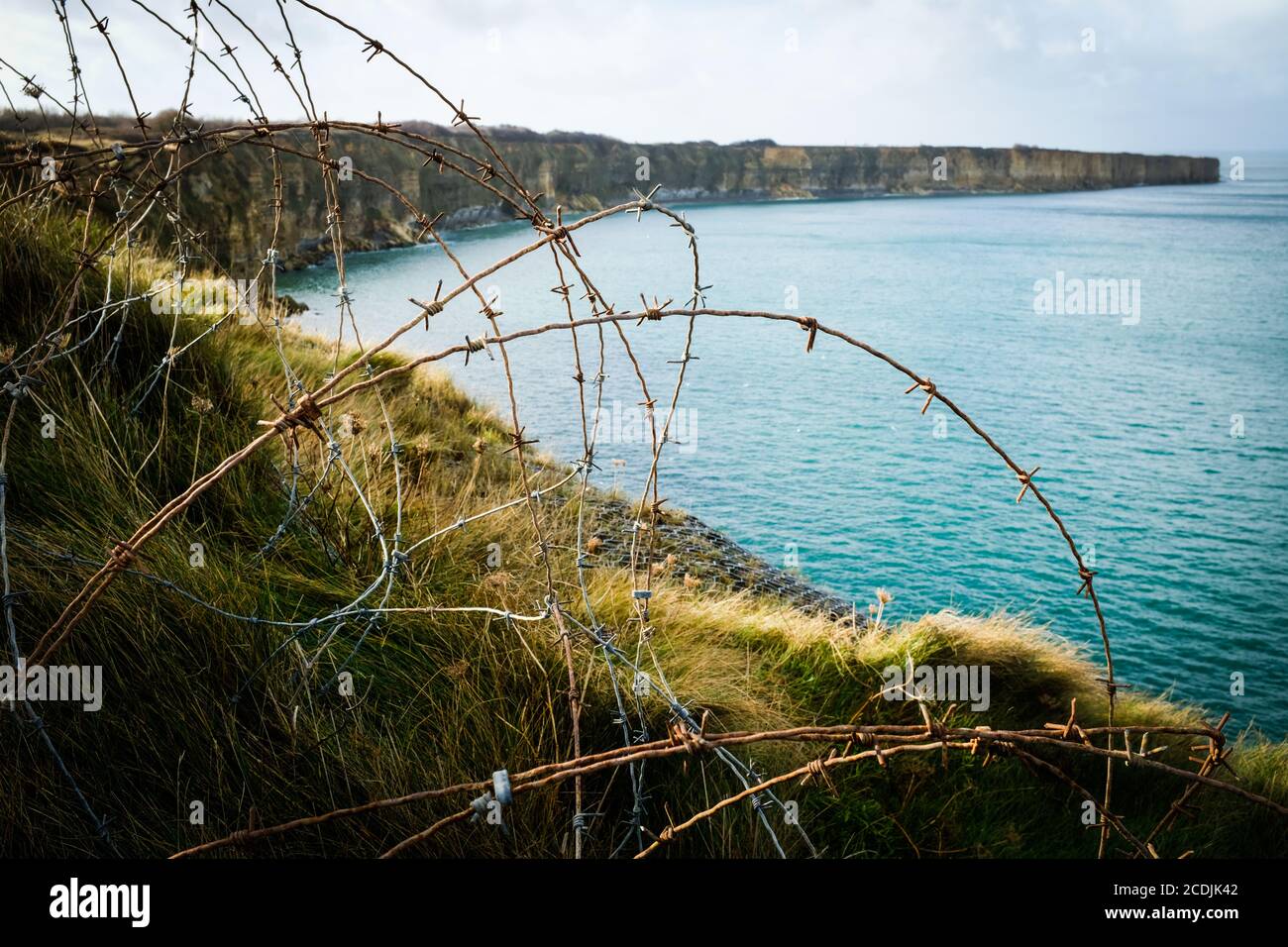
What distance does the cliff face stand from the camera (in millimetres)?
28562

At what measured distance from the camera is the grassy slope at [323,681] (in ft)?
6.64

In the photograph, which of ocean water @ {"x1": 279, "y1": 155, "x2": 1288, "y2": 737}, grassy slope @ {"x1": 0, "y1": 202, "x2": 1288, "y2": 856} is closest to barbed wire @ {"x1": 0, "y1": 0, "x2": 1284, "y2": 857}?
grassy slope @ {"x1": 0, "y1": 202, "x2": 1288, "y2": 856}

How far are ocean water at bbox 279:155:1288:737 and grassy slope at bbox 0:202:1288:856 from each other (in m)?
4.51

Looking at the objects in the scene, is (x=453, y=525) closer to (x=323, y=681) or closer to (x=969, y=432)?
(x=323, y=681)

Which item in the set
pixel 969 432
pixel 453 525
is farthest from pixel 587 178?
pixel 453 525

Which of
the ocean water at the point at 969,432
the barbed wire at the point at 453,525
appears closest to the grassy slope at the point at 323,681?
the barbed wire at the point at 453,525

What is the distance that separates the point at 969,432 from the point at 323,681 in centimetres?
1306

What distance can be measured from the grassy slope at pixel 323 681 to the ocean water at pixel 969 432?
4.51m

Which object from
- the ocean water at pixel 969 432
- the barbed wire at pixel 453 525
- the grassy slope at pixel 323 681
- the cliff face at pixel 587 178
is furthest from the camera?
the cliff face at pixel 587 178

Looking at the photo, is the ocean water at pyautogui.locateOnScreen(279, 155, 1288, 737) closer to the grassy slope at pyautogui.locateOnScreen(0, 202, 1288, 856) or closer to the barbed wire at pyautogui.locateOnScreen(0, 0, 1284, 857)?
the grassy slope at pyautogui.locateOnScreen(0, 202, 1288, 856)

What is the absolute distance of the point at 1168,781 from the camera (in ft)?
13.6

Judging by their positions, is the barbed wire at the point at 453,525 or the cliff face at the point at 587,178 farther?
the cliff face at the point at 587,178

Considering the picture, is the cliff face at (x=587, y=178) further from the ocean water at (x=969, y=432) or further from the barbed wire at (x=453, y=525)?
the ocean water at (x=969, y=432)

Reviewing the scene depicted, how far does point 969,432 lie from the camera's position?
13.8 metres
